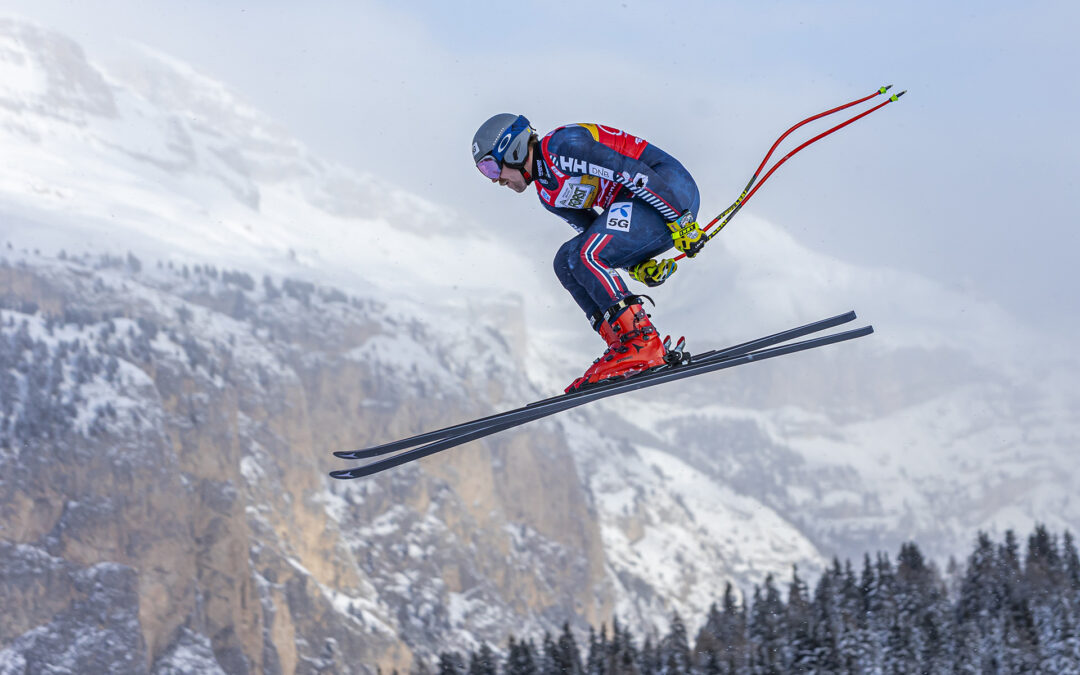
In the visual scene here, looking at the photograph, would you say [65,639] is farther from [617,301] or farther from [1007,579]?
[617,301]

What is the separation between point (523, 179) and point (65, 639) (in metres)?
206

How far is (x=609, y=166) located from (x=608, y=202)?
715mm

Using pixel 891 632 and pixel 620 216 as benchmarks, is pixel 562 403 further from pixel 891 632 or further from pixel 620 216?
pixel 891 632

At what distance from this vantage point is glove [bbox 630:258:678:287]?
12.2m

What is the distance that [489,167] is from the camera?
37.5ft

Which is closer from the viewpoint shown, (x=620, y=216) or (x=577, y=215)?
(x=620, y=216)

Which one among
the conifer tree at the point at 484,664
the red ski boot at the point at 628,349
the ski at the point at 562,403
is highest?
the conifer tree at the point at 484,664

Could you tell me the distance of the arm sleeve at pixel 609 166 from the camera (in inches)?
443

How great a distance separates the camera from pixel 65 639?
189000 millimetres

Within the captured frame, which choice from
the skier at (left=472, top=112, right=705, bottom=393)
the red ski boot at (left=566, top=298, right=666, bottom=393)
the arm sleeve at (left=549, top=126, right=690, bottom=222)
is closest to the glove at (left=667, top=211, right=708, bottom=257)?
the skier at (left=472, top=112, right=705, bottom=393)

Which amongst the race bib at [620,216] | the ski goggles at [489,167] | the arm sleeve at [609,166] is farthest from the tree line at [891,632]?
the ski goggles at [489,167]

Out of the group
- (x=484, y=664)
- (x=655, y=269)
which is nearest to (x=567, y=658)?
(x=484, y=664)

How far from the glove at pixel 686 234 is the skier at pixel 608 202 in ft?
0.04

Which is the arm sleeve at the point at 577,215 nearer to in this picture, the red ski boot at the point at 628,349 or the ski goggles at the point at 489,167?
the ski goggles at the point at 489,167
